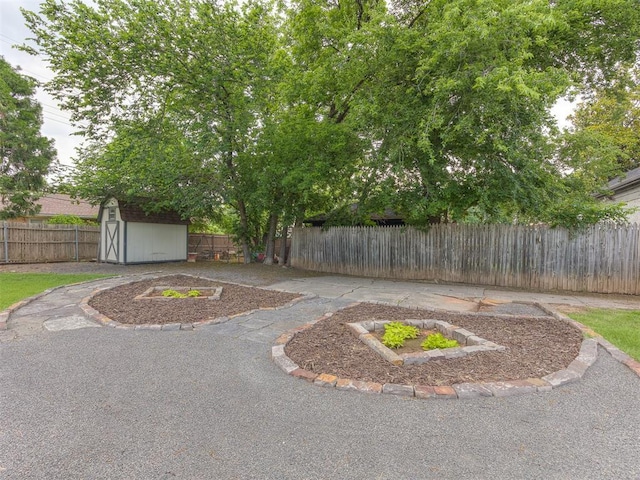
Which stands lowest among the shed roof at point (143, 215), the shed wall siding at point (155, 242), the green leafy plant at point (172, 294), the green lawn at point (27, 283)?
the green lawn at point (27, 283)

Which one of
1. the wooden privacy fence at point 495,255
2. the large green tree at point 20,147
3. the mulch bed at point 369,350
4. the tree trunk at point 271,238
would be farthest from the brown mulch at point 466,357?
the large green tree at point 20,147

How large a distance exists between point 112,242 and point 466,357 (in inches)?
540

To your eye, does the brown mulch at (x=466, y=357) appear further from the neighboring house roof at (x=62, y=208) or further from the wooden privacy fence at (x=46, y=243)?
the neighboring house roof at (x=62, y=208)

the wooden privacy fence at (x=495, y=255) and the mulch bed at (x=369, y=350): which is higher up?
the wooden privacy fence at (x=495, y=255)

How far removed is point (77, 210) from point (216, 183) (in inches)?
664

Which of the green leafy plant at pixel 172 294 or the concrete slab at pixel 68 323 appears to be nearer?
the concrete slab at pixel 68 323

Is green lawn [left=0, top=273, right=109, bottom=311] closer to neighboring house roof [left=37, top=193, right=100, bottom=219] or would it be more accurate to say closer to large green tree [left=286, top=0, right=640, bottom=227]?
large green tree [left=286, top=0, right=640, bottom=227]

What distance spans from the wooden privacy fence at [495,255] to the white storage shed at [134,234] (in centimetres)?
705

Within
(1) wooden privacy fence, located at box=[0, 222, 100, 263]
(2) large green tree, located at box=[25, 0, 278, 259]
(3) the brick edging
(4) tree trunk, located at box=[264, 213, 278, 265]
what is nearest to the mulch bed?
(3) the brick edging

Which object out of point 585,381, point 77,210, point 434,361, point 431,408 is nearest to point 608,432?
point 585,381

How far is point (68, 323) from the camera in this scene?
14.7 feet

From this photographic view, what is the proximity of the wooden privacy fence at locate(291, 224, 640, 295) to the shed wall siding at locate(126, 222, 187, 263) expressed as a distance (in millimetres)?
7020

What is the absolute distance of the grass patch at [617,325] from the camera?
3587 mm

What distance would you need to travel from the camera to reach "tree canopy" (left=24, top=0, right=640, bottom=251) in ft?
20.3
